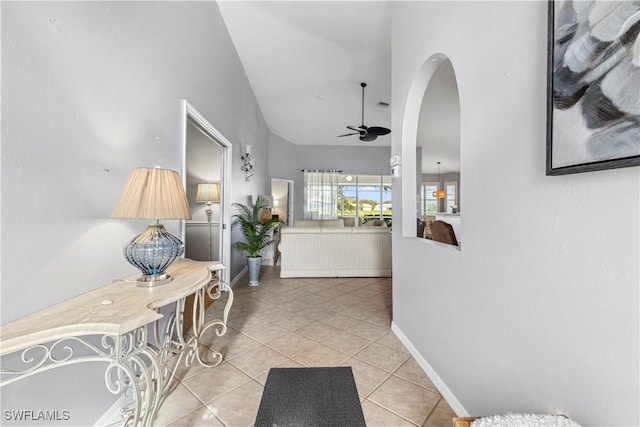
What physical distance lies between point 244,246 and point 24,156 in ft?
10.2

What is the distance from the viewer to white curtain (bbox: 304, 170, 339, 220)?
27.5 feet

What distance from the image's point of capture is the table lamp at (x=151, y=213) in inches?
49.2

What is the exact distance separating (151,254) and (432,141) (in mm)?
7564

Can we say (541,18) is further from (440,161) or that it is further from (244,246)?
(440,161)

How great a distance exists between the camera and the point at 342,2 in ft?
9.62

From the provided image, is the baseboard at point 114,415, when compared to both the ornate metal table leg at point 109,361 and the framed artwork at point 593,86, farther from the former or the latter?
the framed artwork at point 593,86

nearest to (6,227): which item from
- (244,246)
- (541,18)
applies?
(541,18)

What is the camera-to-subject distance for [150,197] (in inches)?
50.0

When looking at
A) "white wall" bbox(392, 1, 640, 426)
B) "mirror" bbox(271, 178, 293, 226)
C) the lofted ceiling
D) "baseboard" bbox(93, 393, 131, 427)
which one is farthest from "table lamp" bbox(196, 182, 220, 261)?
"mirror" bbox(271, 178, 293, 226)

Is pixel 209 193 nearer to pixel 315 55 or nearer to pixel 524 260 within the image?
pixel 315 55

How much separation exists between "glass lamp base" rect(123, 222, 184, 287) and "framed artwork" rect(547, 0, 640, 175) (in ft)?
5.25

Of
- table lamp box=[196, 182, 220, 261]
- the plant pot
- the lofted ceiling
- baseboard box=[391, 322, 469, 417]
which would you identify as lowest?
baseboard box=[391, 322, 469, 417]

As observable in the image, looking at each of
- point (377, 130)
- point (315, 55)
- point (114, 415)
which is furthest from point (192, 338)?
point (377, 130)

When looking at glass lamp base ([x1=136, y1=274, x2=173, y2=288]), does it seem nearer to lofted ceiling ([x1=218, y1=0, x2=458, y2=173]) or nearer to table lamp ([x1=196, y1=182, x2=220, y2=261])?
table lamp ([x1=196, y1=182, x2=220, y2=261])
